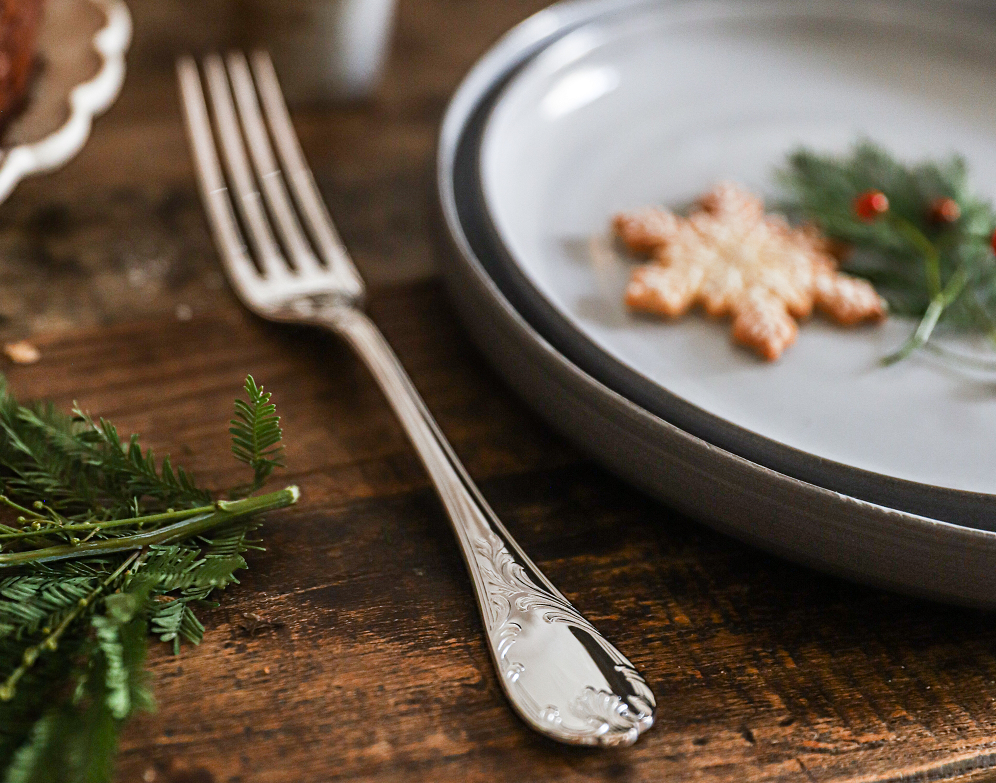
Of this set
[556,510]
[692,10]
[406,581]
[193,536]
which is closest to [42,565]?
[193,536]

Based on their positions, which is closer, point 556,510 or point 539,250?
point 556,510

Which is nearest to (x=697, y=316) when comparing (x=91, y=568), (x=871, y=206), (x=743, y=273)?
(x=743, y=273)

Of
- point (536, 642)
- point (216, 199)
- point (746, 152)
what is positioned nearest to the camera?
point (536, 642)

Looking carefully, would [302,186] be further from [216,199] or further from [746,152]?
[746,152]

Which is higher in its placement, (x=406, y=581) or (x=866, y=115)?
(x=866, y=115)

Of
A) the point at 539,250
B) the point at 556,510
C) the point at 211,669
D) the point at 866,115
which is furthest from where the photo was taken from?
the point at 866,115

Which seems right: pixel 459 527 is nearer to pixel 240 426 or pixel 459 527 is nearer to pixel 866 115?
pixel 240 426

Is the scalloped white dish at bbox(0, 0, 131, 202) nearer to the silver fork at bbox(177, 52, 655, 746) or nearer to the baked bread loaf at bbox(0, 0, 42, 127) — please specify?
the baked bread loaf at bbox(0, 0, 42, 127)
